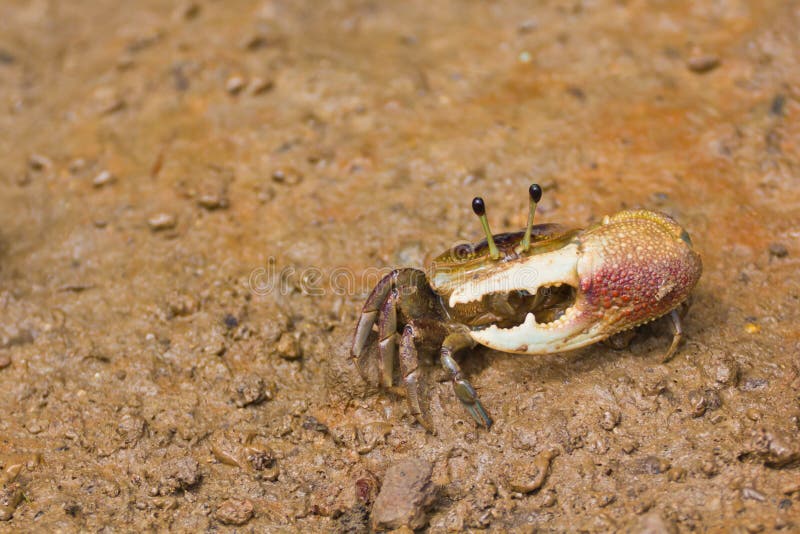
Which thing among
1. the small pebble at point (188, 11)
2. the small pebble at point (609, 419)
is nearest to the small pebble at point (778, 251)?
the small pebble at point (609, 419)

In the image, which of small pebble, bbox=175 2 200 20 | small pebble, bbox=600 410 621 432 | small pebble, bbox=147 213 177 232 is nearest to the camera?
small pebble, bbox=600 410 621 432

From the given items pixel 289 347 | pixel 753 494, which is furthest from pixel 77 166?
pixel 753 494

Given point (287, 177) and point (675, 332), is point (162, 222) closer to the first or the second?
point (287, 177)

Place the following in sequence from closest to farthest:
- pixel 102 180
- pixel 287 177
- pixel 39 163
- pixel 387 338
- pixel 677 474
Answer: pixel 677 474, pixel 387 338, pixel 287 177, pixel 102 180, pixel 39 163

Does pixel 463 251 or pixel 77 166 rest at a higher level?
pixel 463 251

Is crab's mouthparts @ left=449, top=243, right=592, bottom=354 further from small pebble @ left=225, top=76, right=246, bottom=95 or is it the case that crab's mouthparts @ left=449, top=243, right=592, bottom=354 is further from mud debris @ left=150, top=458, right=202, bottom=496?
small pebble @ left=225, top=76, right=246, bottom=95

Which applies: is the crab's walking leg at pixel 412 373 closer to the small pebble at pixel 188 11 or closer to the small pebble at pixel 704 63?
the small pebble at pixel 704 63

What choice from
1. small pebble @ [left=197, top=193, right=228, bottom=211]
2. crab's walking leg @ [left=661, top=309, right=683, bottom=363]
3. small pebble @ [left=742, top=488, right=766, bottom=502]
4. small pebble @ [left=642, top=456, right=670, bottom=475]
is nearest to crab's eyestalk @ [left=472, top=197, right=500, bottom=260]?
crab's walking leg @ [left=661, top=309, right=683, bottom=363]
